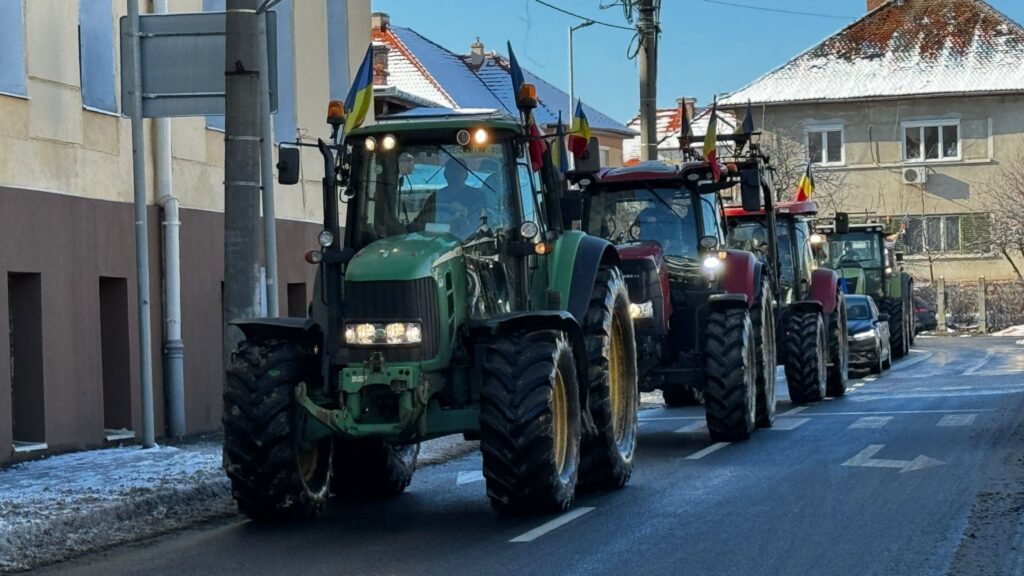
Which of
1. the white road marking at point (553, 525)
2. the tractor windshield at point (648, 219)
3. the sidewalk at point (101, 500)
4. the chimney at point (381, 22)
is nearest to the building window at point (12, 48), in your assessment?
the sidewalk at point (101, 500)

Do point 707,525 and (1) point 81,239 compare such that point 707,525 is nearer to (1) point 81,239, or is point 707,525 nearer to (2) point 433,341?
(2) point 433,341

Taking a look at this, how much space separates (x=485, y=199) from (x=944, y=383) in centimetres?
1546

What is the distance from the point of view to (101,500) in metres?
12.1

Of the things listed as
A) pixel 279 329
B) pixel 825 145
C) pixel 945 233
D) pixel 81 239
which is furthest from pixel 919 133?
pixel 279 329

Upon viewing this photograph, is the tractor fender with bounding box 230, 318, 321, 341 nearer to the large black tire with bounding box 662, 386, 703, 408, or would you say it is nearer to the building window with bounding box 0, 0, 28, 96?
the building window with bounding box 0, 0, 28, 96

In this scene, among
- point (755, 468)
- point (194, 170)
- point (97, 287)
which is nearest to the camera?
point (755, 468)

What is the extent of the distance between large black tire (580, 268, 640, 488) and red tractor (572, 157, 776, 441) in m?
2.47

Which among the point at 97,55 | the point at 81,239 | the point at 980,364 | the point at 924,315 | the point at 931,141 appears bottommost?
the point at 980,364

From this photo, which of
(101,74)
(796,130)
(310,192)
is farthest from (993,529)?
(796,130)

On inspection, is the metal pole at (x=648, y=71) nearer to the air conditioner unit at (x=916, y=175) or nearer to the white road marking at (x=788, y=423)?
the white road marking at (x=788, y=423)

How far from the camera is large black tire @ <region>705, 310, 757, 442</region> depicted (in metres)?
17.0

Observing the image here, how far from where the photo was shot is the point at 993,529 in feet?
34.1

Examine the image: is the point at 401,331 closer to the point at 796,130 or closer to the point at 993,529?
the point at 993,529

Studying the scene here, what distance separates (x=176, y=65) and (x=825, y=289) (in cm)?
1180
